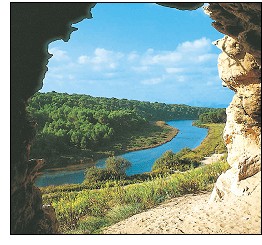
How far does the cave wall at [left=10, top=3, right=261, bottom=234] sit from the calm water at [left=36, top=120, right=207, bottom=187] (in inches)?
901

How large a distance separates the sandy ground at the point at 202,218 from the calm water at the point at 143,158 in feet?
70.3

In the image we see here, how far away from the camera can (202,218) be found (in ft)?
20.7

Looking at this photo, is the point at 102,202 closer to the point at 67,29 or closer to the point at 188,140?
the point at 67,29

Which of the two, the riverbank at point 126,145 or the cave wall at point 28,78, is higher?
the cave wall at point 28,78

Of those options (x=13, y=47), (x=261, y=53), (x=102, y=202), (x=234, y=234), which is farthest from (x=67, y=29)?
(x=102, y=202)

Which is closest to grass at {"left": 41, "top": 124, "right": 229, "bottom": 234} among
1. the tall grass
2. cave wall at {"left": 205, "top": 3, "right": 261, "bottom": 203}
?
the tall grass

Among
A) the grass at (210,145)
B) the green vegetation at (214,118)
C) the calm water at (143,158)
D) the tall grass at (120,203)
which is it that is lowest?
the calm water at (143,158)

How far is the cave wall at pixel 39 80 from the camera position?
17.9 feet

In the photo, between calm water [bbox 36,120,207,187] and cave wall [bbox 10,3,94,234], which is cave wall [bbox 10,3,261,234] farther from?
calm water [bbox 36,120,207,187]

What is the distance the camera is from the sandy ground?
545 centimetres

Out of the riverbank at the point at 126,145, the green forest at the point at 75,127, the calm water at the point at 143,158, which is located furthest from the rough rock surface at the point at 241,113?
the green forest at the point at 75,127

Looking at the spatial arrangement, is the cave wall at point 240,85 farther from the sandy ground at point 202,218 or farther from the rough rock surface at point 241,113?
the sandy ground at point 202,218
